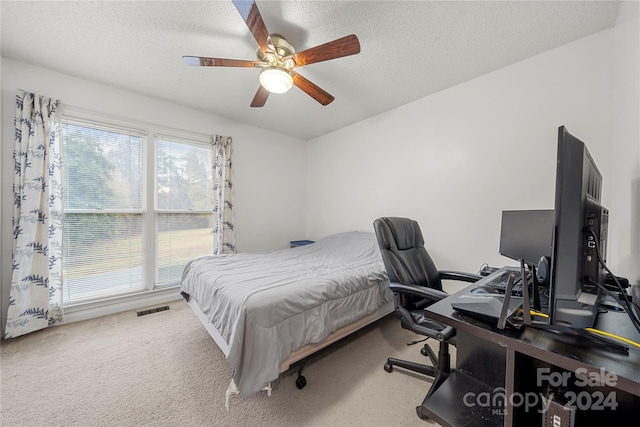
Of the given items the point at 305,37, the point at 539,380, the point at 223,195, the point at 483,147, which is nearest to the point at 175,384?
the point at 539,380

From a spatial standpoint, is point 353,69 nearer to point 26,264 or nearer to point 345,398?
point 345,398

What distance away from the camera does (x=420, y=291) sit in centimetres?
136

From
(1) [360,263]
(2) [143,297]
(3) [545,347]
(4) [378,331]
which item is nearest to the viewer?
(3) [545,347]

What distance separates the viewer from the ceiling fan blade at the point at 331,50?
1.44 metres

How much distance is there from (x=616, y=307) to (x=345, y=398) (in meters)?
1.40

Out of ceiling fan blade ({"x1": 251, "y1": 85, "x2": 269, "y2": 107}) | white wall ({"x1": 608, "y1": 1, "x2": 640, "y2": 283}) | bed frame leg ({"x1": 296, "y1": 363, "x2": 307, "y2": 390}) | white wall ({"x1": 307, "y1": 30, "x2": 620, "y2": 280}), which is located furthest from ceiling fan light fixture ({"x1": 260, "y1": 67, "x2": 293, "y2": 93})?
bed frame leg ({"x1": 296, "y1": 363, "x2": 307, "y2": 390})

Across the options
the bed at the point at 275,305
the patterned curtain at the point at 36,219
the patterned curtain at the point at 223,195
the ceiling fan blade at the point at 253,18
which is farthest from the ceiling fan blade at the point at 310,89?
the patterned curtain at the point at 36,219

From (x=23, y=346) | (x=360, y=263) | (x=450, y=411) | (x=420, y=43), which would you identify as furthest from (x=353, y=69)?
(x=23, y=346)

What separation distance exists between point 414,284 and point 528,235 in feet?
2.38

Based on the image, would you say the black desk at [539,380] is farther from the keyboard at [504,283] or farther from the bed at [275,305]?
the bed at [275,305]

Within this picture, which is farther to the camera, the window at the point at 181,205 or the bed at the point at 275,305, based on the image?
the window at the point at 181,205

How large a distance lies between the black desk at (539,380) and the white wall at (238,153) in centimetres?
323

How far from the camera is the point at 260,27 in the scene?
1410 mm

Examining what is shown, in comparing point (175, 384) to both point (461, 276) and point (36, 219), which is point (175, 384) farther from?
point (461, 276)
